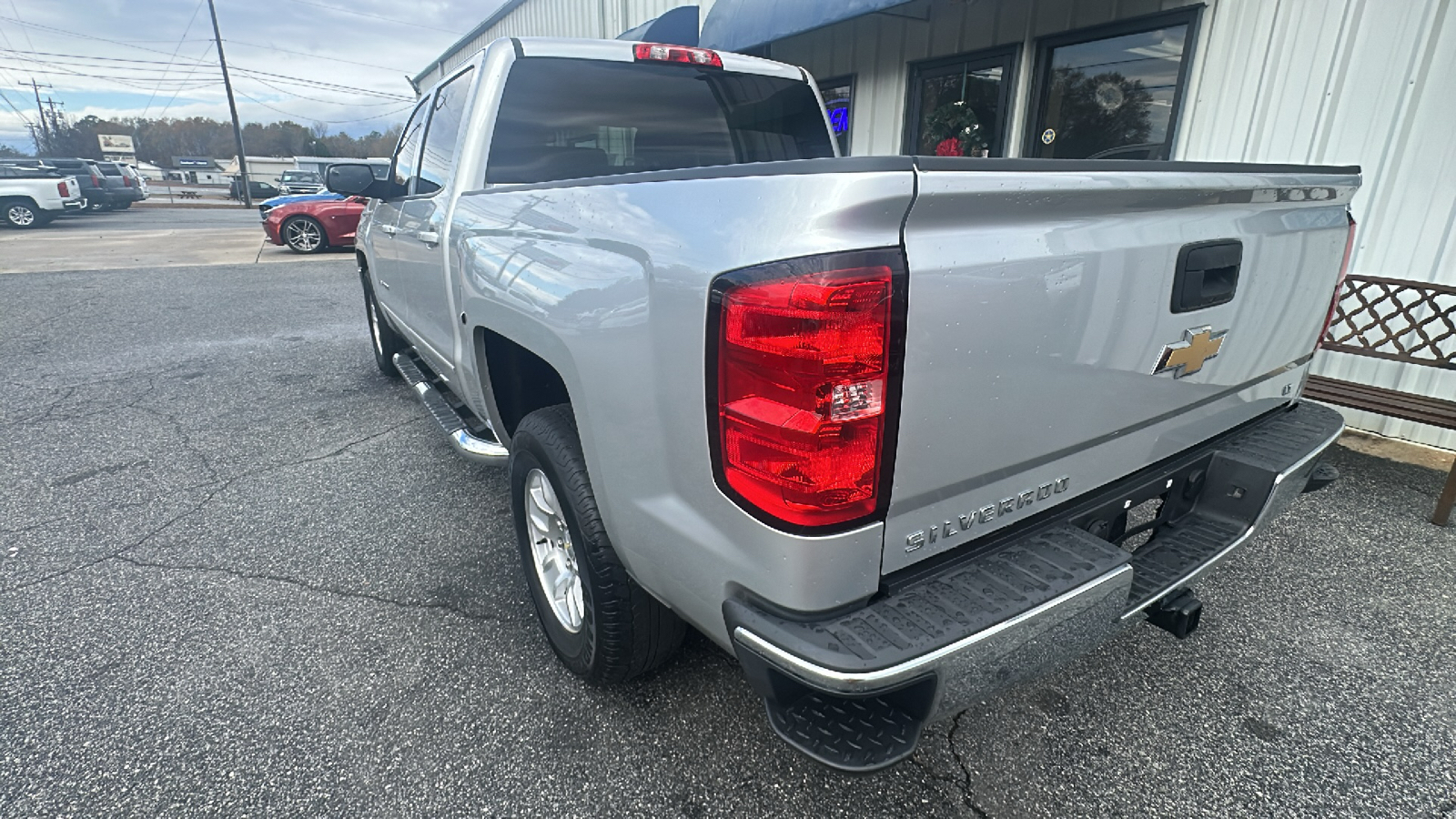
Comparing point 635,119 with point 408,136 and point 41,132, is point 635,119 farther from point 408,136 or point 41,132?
point 41,132

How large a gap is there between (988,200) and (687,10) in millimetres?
9238

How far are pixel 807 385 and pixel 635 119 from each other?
2.40 m

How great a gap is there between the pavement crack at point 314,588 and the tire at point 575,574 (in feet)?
1.42

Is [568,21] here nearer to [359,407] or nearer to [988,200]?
[359,407]

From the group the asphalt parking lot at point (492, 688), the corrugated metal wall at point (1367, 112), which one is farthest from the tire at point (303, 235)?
the corrugated metal wall at point (1367, 112)

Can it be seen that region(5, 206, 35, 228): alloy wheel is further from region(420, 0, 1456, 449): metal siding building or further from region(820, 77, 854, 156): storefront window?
region(420, 0, 1456, 449): metal siding building

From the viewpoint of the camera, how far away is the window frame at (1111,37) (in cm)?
489

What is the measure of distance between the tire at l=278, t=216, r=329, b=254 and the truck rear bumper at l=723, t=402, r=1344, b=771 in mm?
15430

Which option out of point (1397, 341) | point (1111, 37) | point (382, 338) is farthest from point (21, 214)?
point (1397, 341)

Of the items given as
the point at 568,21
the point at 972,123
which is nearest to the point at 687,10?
the point at 972,123

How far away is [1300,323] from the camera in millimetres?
2234

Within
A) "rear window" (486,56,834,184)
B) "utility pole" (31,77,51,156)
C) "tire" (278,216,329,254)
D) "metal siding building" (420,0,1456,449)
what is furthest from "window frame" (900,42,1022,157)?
"utility pole" (31,77,51,156)

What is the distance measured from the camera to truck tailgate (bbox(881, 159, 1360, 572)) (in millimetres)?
1337

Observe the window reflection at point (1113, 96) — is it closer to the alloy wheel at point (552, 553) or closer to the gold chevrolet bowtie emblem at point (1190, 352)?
the gold chevrolet bowtie emblem at point (1190, 352)
